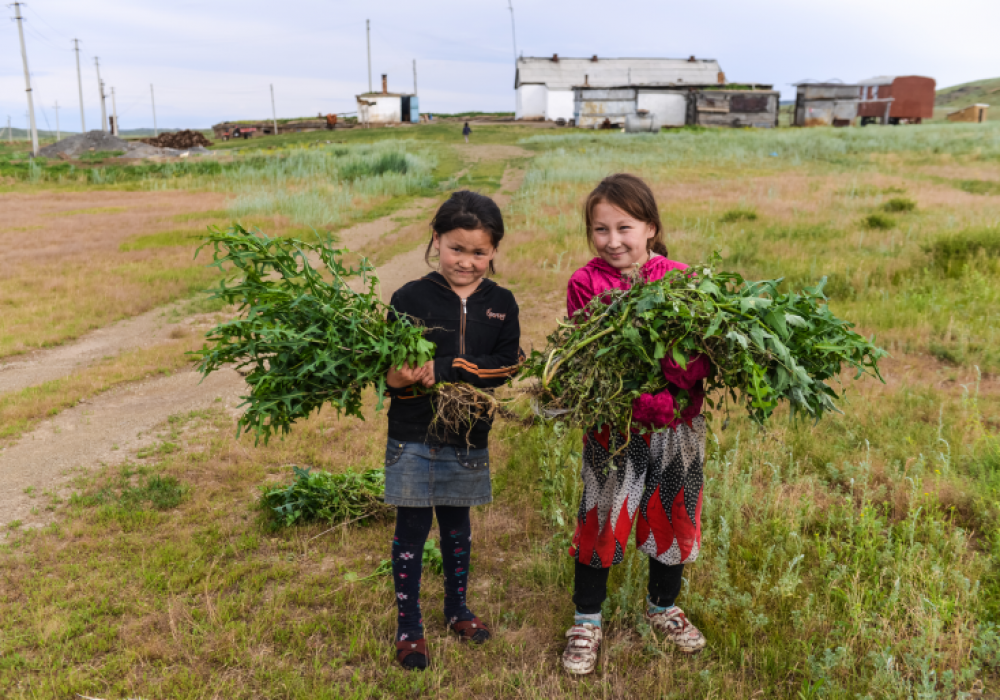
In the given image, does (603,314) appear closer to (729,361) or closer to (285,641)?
(729,361)

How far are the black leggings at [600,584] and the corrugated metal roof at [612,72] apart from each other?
5586 cm

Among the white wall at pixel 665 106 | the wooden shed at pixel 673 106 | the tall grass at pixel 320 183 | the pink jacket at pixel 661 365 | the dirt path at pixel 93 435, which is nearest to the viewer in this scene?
the pink jacket at pixel 661 365

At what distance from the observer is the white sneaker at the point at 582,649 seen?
112 inches

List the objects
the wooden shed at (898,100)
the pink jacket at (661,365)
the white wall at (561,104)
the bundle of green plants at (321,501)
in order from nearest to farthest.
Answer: the pink jacket at (661,365) < the bundle of green plants at (321,501) < the wooden shed at (898,100) < the white wall at (561,104)

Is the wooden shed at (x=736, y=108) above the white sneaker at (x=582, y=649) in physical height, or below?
above

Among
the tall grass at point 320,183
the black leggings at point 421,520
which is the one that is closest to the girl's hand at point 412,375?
the black leggings at point 421,520

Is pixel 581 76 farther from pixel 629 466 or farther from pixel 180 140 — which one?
pixel 629 466

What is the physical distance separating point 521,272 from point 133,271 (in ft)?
22.5

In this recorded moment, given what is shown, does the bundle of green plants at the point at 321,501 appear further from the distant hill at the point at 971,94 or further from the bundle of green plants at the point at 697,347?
the distant hill at the point at 971,94

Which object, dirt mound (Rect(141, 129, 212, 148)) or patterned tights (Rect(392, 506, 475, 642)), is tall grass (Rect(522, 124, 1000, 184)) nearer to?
patterned tights (Rect(392, 506, 475, 642))

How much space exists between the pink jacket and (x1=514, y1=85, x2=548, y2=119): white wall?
55796mm


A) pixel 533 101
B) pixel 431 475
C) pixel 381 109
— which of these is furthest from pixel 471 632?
pixel 381 109

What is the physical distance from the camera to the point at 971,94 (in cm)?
12106

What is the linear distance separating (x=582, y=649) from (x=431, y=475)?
0.99 metres
